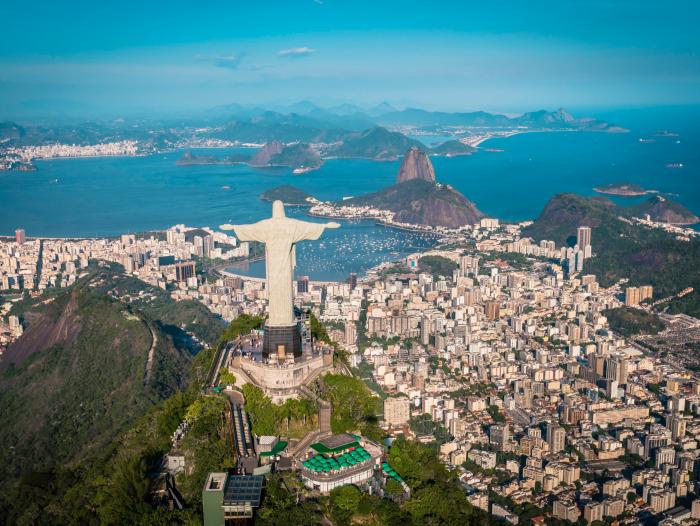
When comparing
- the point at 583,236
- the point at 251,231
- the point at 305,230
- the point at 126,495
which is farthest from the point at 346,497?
the point at 583,236

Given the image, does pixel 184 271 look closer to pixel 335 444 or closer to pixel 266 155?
pixel 335 444

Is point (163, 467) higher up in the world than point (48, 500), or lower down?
higher up

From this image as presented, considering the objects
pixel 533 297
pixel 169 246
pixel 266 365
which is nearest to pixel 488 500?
pixel 266 365

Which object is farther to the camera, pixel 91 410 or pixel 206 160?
pixel 206 160

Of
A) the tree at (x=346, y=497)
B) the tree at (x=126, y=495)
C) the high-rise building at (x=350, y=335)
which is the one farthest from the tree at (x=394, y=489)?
the high-rise building at (x=350, y=335)

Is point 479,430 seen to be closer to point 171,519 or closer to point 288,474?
point 288,474

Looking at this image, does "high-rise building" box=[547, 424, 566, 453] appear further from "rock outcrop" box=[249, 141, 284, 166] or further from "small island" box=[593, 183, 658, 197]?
"rock outcrop" box=[249, 141, 284, 166]
